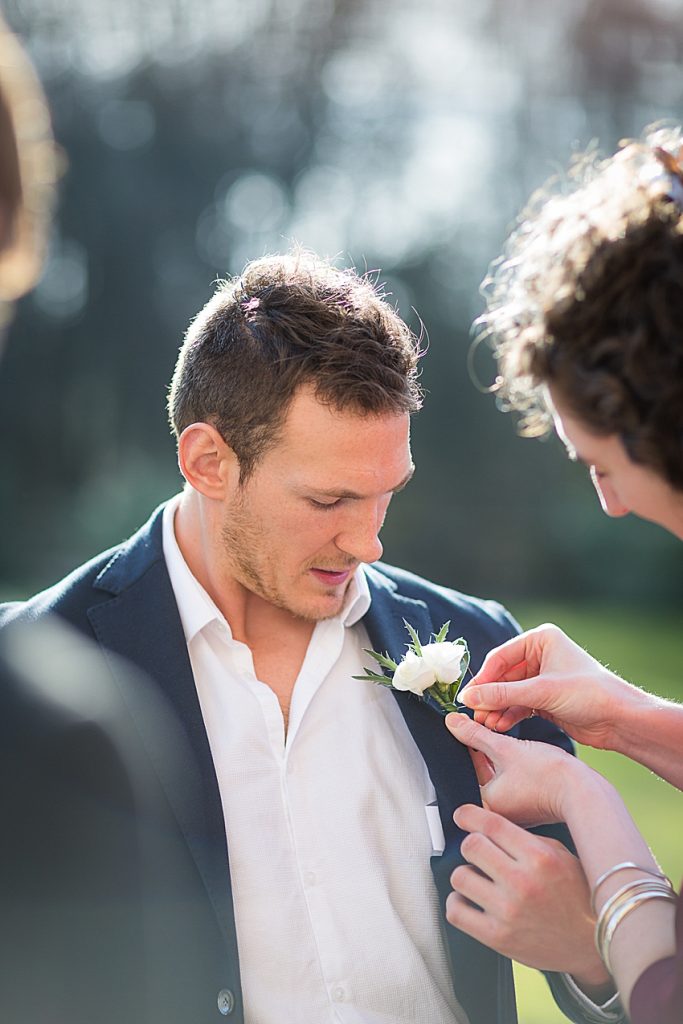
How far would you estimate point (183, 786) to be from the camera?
2.61 meters

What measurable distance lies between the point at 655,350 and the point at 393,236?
20.8m

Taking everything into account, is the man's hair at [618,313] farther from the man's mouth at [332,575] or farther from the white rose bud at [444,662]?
the man's mouth at [332,575]

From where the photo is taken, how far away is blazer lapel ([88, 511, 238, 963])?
257cm

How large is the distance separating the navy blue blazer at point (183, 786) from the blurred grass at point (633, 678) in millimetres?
2878

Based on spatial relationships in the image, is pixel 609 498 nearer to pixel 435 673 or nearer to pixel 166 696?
pixel 435 673

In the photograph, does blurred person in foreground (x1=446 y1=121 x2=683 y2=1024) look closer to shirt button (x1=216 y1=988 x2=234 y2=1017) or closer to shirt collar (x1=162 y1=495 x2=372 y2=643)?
shirt button (x1=216 y1=988 x2=234 y2=1017)

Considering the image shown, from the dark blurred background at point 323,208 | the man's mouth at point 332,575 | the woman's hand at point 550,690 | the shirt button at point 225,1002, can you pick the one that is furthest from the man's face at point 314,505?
the dark blurred background at point 323,208

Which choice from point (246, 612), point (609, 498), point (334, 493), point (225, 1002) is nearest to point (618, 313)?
point (609, 498)

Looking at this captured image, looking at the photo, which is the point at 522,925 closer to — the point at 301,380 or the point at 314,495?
the point at 314,495

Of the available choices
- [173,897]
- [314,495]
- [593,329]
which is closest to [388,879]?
[173,897]

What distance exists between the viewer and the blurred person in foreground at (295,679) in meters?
2.65

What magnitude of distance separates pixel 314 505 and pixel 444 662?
574 millimetres

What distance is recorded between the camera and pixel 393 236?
22125 millimetres

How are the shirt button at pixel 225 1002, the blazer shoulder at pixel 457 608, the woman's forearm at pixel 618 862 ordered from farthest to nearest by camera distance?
the blazer shoulder at pixel 457 608 → the shirt button at pixel 225 1002 → the woman's forearm at pixel 618 862
